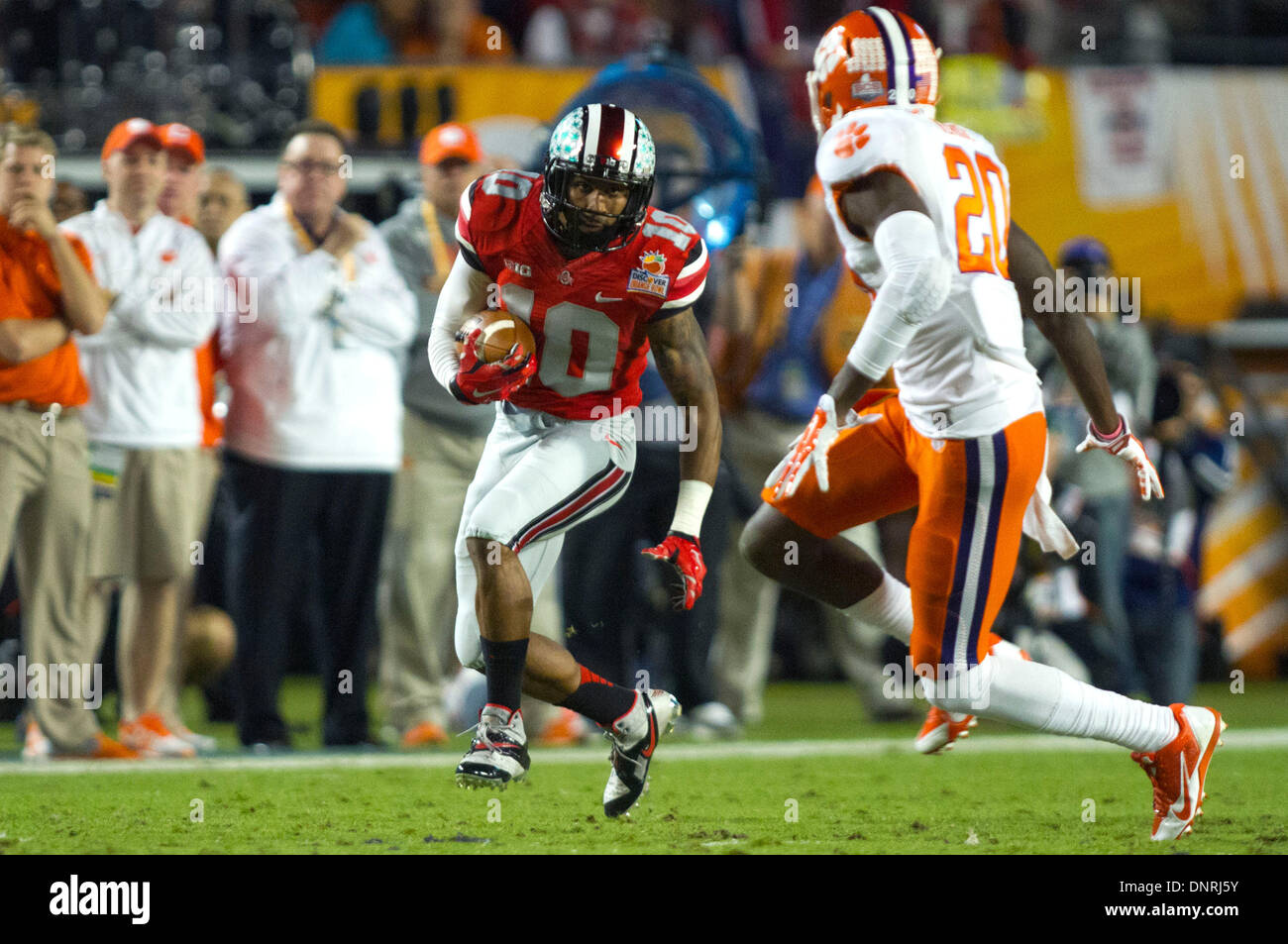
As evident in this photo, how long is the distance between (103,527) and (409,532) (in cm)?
114

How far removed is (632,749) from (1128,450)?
1446mm

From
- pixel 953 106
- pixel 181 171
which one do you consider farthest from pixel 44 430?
pixel 953 106

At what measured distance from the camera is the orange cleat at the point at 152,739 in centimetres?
604

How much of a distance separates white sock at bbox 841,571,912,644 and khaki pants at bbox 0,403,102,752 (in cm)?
277

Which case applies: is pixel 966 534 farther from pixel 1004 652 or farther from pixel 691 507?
pixel 691 507

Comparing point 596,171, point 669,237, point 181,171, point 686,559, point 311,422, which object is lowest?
point 686,559

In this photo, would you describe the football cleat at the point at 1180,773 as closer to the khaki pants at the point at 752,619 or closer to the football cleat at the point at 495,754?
the football cleat at the point at 495,754

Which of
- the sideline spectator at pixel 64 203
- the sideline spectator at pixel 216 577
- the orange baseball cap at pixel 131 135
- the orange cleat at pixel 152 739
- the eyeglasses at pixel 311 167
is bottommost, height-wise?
the orange cleat at pixel 152 739

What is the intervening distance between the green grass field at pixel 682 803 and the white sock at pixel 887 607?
0.51m

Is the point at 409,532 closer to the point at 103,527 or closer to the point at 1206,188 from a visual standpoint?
the point at 103,527

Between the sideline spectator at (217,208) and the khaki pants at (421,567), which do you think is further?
the sideline spectator at (217,208)

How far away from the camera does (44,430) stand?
591 centimetres

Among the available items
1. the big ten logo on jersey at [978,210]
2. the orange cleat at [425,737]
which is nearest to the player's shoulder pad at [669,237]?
the big ten logo on jersey at [978,210]
